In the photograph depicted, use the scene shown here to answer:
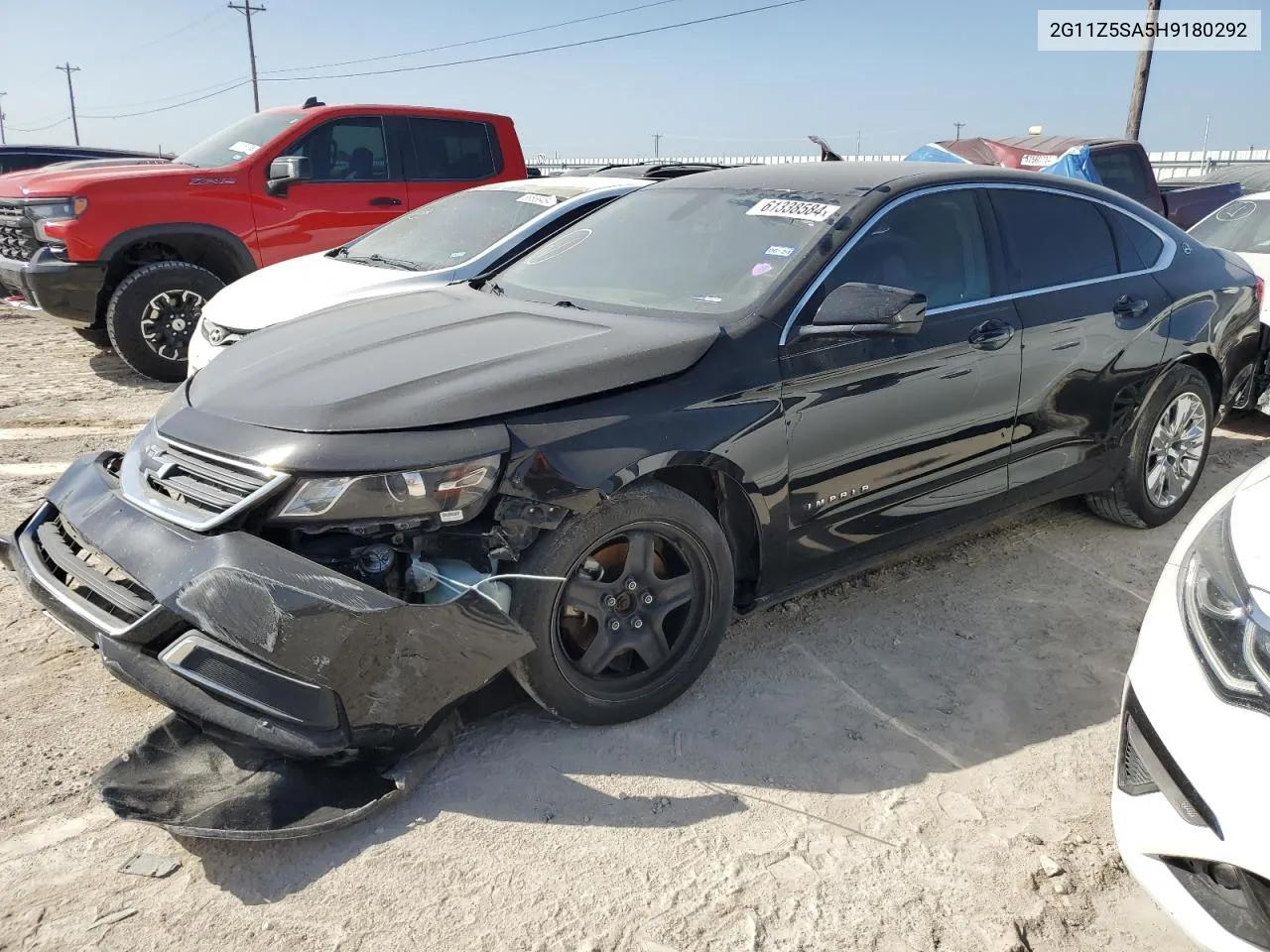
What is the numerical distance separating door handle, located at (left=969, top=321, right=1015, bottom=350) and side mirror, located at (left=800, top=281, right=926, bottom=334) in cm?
53

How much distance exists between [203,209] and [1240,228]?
805 centimetres

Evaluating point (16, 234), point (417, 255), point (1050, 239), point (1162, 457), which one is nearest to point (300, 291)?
point (417, 255)

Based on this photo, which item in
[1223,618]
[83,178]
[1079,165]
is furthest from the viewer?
[1079,165]

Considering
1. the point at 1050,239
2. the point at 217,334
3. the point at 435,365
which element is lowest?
the point at 217,334

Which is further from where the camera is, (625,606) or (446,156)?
(446,156)

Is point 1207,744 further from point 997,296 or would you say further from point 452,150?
point 452,150

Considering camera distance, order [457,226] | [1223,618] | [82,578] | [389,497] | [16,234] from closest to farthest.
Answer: [1223,618]
[389,497]
[82,578]
[457,226]
[16,234]

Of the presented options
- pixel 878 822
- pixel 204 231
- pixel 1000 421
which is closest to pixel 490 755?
pixel 878 822

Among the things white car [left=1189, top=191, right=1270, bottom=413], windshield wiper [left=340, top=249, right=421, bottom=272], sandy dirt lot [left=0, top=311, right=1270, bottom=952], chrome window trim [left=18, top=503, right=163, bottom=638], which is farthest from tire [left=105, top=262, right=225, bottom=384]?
white car [left=1189, top=191, right=1270, bottom=413]

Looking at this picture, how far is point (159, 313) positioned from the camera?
24.5 feet

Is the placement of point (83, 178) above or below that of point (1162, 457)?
above

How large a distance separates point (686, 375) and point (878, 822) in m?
1.38

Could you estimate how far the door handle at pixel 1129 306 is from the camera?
4277mm

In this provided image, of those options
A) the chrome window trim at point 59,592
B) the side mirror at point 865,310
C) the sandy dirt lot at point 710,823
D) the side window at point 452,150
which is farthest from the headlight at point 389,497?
the side window at point 452,150
